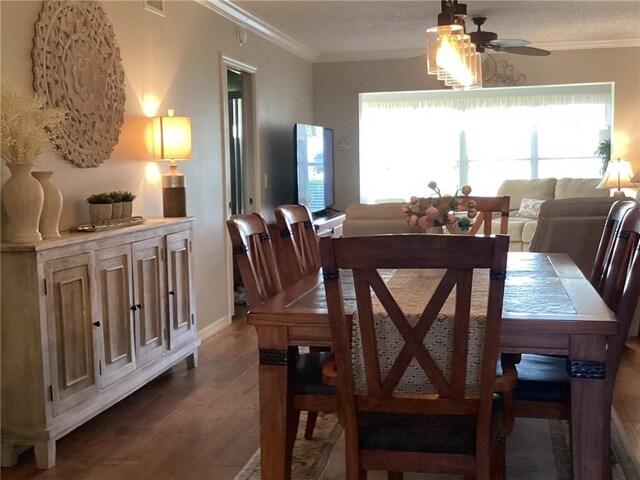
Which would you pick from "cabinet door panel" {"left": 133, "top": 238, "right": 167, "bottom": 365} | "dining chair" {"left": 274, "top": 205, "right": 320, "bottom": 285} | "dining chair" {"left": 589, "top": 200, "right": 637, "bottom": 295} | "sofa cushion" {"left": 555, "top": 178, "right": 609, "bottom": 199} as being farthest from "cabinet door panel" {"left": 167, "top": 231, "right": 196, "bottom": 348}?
"sofa cushion" {"left": 555, "top": 178, "right": 609, "bottom": 199}

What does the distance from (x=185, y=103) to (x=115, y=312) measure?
1.98m

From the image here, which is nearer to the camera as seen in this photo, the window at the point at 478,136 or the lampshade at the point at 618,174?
the lampshade at the point at 618,174

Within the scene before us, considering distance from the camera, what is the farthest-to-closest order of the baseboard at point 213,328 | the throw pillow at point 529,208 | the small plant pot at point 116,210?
the throw pillow at point 529,208 → the baseboard at point 213,328 → the small plant pot at point 116,210

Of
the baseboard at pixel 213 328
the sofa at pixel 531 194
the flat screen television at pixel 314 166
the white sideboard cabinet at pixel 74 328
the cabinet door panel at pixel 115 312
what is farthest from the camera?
the sofa at pixel 531 194

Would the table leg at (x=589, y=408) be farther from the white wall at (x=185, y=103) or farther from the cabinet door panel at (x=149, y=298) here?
the white wall at (x=185, y=103)

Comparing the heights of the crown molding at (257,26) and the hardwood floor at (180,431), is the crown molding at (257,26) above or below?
above

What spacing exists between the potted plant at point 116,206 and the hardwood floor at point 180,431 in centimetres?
99

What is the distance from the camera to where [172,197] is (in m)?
4.34

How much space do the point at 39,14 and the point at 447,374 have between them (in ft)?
8.48

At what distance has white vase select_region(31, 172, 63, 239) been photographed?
3.15 meters

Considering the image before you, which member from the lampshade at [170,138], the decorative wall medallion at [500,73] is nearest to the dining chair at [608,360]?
the lampshade at [170,138]

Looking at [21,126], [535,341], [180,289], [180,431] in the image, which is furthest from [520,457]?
[21,126]

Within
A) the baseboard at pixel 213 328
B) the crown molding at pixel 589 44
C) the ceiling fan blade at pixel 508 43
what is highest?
the crown molding at pixel 589 44

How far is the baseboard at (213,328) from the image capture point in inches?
202
